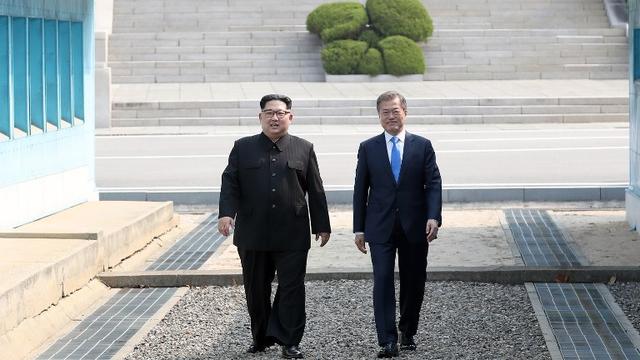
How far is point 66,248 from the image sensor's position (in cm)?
1055

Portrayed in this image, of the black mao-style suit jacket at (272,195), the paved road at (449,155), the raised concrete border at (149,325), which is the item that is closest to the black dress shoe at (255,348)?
the black mao-style suit jacket at (272,195)

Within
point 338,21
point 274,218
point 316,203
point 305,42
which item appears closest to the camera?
point 274,218

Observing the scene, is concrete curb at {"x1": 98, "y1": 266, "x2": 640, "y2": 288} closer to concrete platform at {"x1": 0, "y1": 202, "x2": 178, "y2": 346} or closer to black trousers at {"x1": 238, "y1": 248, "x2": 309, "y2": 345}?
concrete platform at {"x1": 0, "y1": 202, "x2": 178, "y2": 346}

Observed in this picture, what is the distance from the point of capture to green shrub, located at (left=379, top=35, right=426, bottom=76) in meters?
32.5

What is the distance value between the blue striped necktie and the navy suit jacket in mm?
25

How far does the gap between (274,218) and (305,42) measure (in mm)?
26548

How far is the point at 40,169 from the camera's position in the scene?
12.9 meters

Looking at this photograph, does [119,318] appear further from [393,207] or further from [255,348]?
[393,207]

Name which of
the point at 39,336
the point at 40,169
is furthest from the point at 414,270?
the point at 40,169

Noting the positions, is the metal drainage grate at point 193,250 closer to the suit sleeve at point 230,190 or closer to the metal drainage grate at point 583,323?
the metal drainage grate at point 583,323

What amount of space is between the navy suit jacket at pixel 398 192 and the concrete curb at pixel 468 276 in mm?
2546

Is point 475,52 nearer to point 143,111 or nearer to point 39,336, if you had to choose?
point 143,111

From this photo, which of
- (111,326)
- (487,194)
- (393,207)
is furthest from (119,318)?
(487,194)

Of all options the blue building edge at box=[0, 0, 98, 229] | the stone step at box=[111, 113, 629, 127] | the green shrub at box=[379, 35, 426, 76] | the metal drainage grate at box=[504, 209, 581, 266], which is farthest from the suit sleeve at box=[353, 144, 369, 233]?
the green shrub at box=[379, 35, 426, 76]
